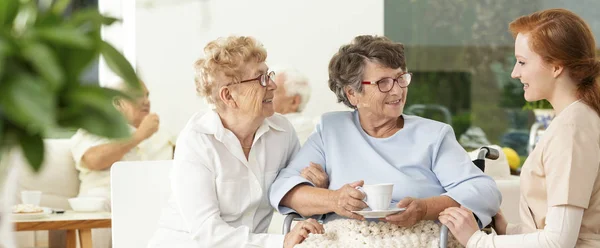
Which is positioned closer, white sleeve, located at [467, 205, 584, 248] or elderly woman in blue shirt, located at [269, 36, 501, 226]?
white sleeve, located at [467, 205, 584, 248]

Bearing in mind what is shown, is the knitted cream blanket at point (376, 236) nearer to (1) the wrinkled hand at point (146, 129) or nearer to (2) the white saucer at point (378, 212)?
(2) the white saucer at point (378, 212)

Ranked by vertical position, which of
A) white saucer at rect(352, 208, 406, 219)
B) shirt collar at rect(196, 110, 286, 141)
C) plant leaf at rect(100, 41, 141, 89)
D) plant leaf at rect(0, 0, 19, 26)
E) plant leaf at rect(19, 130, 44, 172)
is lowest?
white saucer at rect(352, 208, 406, 219)

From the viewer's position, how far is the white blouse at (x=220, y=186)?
243 centimetres

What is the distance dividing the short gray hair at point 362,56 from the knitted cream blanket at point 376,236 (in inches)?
17.3

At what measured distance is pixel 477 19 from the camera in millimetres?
7164

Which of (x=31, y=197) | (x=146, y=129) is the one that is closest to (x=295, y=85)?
(x=146, y=129)

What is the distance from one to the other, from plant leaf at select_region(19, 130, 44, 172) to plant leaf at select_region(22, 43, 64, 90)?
52 mm

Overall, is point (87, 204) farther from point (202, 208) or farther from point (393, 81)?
point (393, 81)

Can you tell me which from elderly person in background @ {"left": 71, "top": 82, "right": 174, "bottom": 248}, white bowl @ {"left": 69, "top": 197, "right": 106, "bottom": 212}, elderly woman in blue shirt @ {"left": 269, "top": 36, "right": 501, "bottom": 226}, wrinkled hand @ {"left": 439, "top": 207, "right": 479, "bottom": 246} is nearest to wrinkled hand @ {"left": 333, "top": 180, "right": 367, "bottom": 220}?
elderly woman in blue shirt @ {"left": 269, "top": 36, "right": 501, "bottom": 226}

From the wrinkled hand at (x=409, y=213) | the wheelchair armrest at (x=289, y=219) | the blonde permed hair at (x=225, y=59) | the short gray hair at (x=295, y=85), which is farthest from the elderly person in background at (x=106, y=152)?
the wrinkled hand at (x=409, y=213)

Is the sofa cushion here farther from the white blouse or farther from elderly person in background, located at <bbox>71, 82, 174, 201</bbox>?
the white blouse

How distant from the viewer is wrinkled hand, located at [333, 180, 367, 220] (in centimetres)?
223

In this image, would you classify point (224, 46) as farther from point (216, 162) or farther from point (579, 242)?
point (579, 242)

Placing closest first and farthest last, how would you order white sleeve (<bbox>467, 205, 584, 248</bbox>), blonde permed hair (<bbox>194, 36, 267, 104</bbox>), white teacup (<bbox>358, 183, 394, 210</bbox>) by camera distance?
white sleeve (<bbox>467, 205, 584, 248</bbox>) < white teacup (<bbox>358, 183, 394, 210</bbox>) < blonde permed hair (<bbox>194, 36, 267, 104</bbox>)
